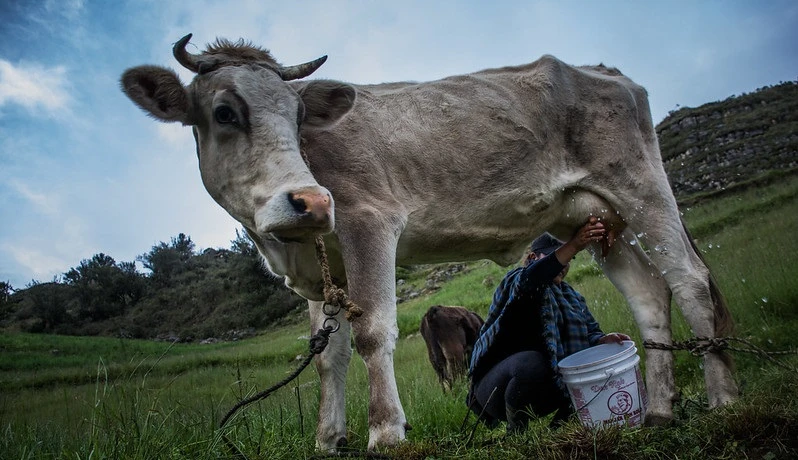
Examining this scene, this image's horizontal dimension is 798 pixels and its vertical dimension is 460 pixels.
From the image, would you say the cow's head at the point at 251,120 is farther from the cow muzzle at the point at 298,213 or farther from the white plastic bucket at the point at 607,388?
the white plastic bucket at the point at 607,388

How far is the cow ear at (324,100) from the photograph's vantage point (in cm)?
408

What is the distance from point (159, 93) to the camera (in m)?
3.78

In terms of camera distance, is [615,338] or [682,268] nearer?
[615,338]

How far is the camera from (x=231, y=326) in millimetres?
31500

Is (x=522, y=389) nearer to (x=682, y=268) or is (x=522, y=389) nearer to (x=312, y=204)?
(x=682, y=268)

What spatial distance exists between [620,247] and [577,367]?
233 centimetres

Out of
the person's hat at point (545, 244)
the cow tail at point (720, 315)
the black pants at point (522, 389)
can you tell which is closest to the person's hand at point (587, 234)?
the person's hat at point (545, 244)

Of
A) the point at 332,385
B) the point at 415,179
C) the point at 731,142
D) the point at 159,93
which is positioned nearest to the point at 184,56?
the point at 159,93

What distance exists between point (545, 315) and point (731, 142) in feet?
134

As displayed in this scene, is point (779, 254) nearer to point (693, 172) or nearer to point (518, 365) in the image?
point (518, 365)

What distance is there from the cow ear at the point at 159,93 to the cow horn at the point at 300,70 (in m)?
0.70

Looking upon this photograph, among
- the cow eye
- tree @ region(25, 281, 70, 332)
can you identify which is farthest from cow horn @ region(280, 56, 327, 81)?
tree @ region(25, 281, 70, 332)

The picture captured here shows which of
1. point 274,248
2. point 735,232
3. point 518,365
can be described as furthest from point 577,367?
point 735,232

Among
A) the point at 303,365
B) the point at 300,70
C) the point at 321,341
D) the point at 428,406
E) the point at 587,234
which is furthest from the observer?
the point at 428,406
